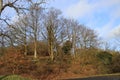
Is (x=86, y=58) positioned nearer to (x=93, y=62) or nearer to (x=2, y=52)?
(x=93, y=62)

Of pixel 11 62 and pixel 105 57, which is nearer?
pixel 11 62

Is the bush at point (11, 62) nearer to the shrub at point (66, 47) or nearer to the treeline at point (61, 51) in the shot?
the treeline at point (61, 51)

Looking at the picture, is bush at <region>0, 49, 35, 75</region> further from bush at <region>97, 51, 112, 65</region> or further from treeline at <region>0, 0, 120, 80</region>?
bush at <region>97, 51, 112, 65</region>

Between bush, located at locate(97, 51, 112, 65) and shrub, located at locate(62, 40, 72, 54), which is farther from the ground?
shrub, located at locate(62, 40, 72, 54)

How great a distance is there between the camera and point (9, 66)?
143 ft

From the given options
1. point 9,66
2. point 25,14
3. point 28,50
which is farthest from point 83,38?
point 25,14

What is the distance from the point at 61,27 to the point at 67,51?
6.32 m

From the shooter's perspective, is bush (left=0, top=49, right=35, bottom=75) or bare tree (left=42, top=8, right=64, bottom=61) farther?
bare tree (left=42, top=8, right=64, bottom=61)

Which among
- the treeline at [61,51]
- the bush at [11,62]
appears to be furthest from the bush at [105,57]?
the bush at [11,62]

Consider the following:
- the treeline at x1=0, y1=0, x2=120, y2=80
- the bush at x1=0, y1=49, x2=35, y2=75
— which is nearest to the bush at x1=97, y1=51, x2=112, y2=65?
the treeline at x1=0, y1=0, x2=120, y2=80

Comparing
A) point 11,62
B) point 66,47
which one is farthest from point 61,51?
point 11,62

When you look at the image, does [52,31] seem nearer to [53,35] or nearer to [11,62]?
[53,35]

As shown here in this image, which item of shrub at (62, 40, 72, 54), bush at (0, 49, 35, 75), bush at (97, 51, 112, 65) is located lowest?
bush at (0, 49, 35, 75)

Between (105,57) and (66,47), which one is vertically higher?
(66,47)
